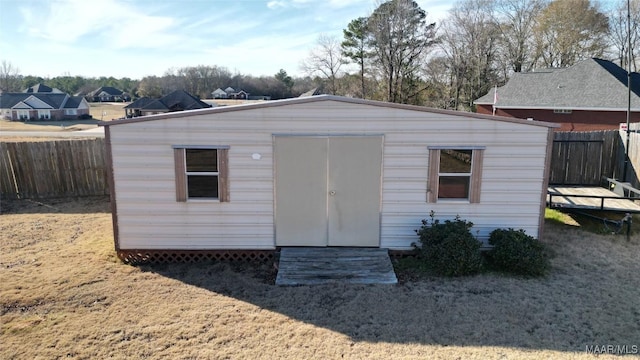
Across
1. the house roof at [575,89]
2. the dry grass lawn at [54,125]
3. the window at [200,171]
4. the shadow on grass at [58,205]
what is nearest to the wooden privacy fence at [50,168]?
the shadow on grass at [58,205]

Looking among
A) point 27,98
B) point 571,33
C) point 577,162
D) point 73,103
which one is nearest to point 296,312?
point 577,162

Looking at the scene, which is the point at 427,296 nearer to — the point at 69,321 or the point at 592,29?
the point at 69,321

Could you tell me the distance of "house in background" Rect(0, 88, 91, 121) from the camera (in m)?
52.4

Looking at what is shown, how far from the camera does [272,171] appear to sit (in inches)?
314

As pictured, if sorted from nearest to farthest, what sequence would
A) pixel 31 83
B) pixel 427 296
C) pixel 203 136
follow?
pixel 427 296, pixel 203 136, pixel 31 83

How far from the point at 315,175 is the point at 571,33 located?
39.2m

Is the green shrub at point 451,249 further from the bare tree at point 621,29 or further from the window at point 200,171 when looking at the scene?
the bare tree at point 621,29

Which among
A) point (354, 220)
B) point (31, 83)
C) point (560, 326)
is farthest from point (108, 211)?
point (31, 83)

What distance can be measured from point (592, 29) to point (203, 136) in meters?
41.4

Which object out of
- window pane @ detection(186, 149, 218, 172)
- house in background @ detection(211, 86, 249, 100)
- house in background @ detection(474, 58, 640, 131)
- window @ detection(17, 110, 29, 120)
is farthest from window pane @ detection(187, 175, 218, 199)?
house in background @ detection(211, 86, 249, 100)

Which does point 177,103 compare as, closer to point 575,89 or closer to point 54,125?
point 54,125

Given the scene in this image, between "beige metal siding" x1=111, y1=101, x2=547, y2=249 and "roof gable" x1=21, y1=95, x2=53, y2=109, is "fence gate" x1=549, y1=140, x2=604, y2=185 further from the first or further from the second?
"roof gable" x1=21, y1=95, x2=53, y2=109

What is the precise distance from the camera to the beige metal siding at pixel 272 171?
7.79m

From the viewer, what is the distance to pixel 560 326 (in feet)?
19.0
